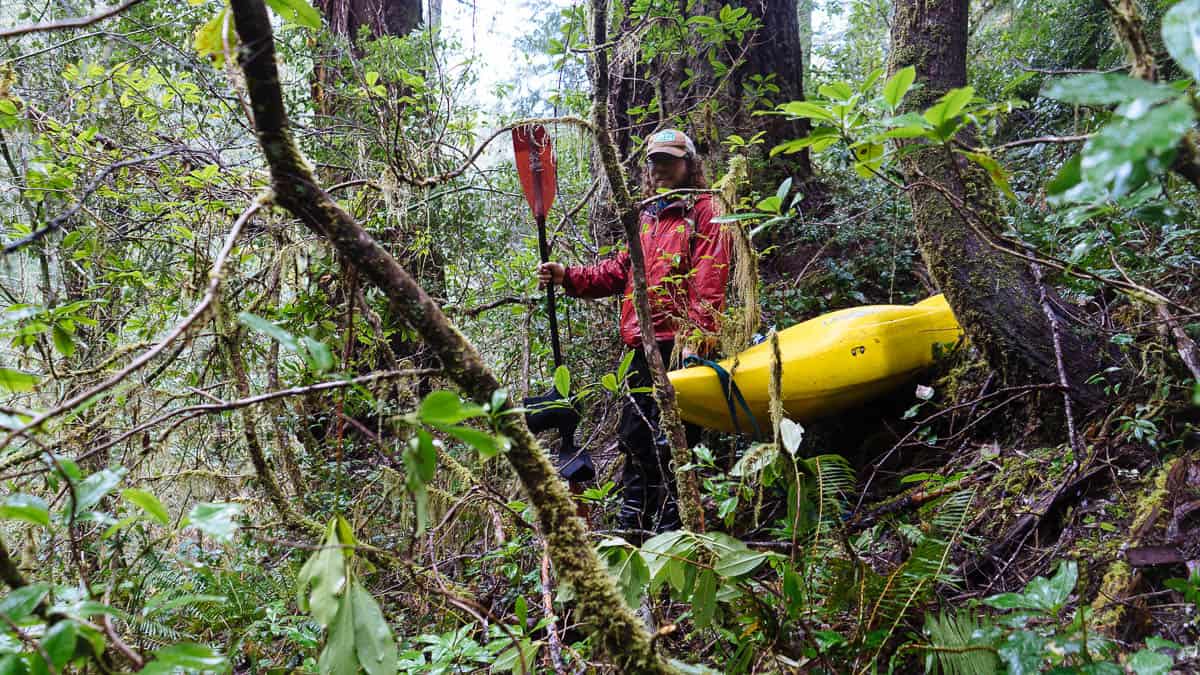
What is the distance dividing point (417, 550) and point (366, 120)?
3208 millimetres

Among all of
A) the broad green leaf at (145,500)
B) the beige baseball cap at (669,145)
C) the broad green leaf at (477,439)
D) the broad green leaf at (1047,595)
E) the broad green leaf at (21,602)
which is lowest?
the broad green leaf at (1047,595)

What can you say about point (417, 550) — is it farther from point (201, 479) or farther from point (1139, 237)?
point (1139, 237)

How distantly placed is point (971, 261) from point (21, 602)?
3293 mm

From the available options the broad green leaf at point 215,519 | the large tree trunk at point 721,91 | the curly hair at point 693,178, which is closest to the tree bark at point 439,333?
the broad green leaf at point 215,519

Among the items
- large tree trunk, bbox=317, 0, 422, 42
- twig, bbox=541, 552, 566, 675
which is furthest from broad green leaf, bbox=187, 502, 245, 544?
large tree trunk, bbox=317, 0, 422, 42

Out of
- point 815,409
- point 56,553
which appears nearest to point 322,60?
point 56,553

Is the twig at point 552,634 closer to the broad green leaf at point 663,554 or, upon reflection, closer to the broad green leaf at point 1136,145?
the broad green leaf at point 663,554

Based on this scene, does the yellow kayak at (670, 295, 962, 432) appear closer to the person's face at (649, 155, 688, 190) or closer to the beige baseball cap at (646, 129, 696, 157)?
the person's face at (649, 155, 688, 190)

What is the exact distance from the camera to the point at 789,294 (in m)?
4.75

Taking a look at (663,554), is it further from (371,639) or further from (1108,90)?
(1108,90)

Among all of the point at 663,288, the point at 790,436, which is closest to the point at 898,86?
the point at 790,436

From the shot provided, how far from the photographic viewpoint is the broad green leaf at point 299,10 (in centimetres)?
121

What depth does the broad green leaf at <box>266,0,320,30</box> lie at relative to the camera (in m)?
1.21

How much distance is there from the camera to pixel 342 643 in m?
1.11
